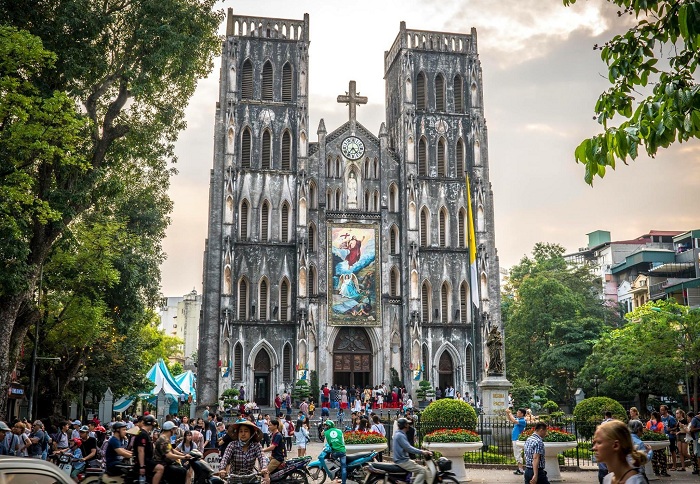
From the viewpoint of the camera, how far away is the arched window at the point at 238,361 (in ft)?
138

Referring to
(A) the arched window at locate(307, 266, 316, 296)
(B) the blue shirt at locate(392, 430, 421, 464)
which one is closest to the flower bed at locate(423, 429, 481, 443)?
(B) the blue shirt at locate(392, 430, 421, 464)

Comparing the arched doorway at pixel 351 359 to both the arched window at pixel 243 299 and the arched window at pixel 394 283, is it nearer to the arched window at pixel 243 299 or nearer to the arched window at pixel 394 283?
the arched window at pixel 394 283

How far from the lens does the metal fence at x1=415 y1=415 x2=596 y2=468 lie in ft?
68.2

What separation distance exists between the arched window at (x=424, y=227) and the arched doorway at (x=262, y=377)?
11.1 meters

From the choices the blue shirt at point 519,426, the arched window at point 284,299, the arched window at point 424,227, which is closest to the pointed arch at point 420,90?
the arched window at point 424,227

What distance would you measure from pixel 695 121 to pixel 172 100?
823 inches

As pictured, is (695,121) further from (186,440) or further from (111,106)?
(111,106)

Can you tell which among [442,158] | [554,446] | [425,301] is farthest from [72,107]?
[442,158]

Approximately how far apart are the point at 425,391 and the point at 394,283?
7395mm

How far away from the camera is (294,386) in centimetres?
4131

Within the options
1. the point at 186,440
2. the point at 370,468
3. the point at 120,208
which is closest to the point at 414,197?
the point at 120,208

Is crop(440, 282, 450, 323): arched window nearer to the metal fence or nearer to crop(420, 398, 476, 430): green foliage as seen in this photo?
the metal fence

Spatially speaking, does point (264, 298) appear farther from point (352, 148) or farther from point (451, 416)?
point (451, 416)

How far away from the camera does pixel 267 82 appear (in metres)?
45.8
